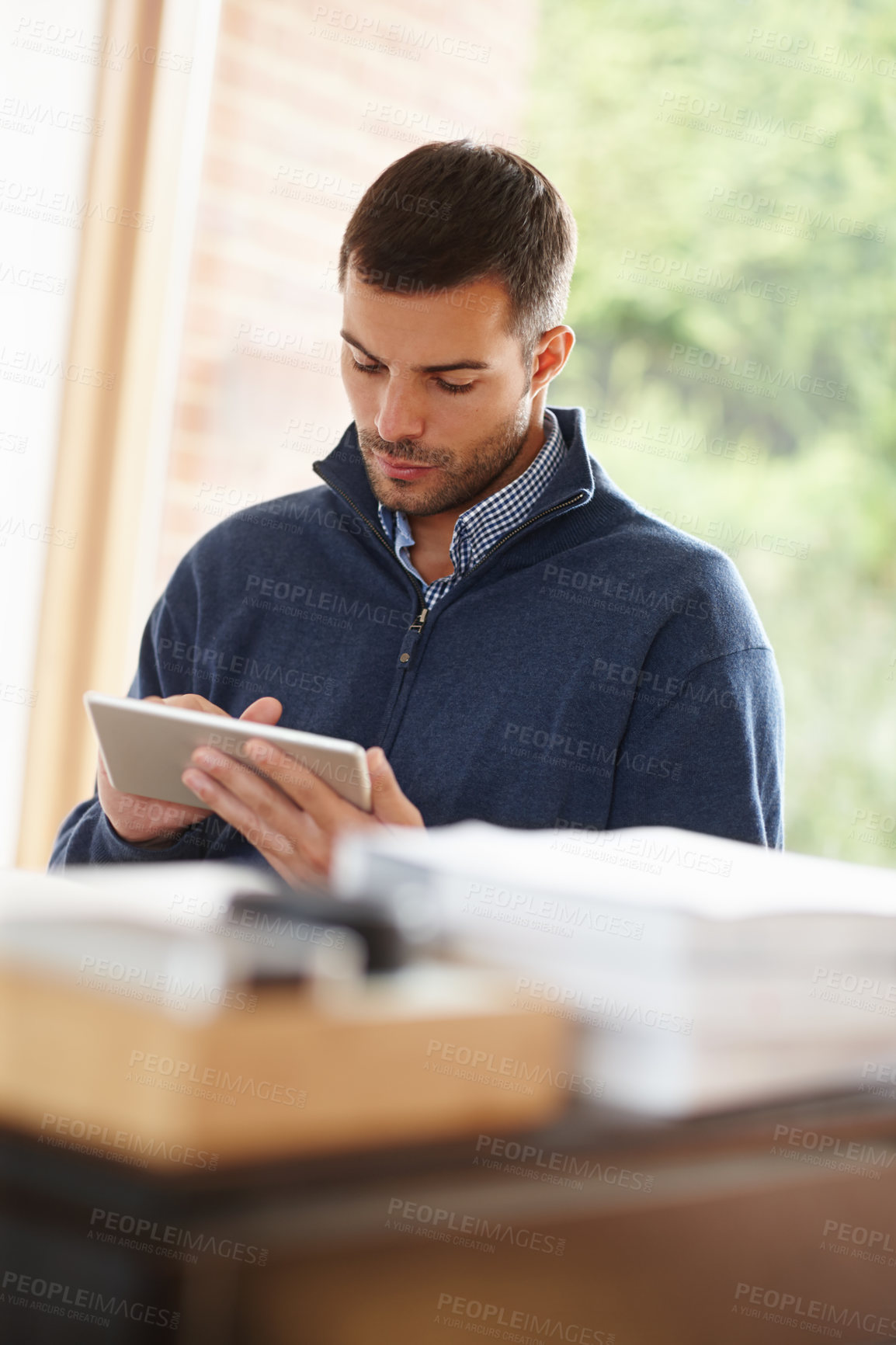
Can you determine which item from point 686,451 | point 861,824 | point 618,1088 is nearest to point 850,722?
point 861,824

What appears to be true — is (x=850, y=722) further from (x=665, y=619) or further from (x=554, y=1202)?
(x=554, y=1202)

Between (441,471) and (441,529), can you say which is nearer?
(441,471)

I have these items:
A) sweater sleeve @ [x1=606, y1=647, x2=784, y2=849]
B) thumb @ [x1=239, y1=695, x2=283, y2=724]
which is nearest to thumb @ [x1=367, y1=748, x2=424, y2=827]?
thumb @ [x1=239, y1=695, x2=283, y2=724]

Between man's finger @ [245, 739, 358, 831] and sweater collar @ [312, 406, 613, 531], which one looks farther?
sweater collar @ [312, 406, 613, 531]

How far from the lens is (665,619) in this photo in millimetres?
1568

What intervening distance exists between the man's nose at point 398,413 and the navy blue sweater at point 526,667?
0.18 meters

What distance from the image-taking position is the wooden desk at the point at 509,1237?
0.62 meters

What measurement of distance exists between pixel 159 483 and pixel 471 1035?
211 cm

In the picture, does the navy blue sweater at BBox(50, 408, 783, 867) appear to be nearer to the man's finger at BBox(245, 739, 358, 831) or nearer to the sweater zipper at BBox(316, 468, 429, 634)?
the sweater zipper at BBox(316, 468, 429, 634)

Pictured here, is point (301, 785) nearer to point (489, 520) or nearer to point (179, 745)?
point (179, 745)

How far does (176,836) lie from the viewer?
161 cm

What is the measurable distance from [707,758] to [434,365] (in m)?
0.56

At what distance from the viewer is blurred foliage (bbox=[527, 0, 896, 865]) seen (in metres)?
3.24

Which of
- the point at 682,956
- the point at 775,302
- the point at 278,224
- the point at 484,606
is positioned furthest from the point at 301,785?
the point at 775,302
